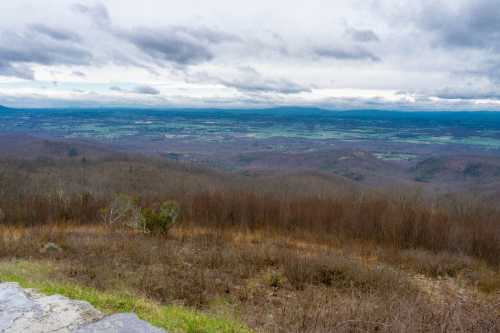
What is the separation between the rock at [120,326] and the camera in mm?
3281

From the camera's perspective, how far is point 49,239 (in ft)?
29.4

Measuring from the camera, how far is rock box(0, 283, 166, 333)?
3334 mm

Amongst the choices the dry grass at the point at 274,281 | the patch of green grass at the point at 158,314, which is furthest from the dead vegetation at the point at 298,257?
the patch of green grass at the point at 158,314

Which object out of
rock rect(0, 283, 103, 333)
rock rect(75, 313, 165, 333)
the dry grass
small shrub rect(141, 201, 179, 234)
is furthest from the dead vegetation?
rock rect(0, 283, 103, 333)

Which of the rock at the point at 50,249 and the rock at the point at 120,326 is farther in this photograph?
the rock at the point at 50,249

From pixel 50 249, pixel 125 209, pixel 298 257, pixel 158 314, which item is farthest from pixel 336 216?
pixel 158 314

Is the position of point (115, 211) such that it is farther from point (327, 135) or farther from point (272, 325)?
point (327, 135)

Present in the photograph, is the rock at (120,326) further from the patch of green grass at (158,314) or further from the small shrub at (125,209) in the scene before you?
the small shrub at (125,209)

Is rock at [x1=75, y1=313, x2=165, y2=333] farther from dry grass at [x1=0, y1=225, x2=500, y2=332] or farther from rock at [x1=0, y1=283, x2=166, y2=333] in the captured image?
dry grass at [x1=0, y1=225, x2=500, y2=332]

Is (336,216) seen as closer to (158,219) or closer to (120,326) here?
(158,219)

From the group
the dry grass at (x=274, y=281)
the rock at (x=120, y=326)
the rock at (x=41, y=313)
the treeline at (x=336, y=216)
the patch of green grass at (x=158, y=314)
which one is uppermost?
the rock at (x=120, y=326)

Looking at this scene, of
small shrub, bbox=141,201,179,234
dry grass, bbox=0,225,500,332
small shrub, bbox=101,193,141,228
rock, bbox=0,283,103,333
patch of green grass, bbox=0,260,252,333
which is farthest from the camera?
small shrub, bbox=101,193,141,228

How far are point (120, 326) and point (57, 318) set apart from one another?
2.12 ft

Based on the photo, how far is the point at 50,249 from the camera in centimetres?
801
